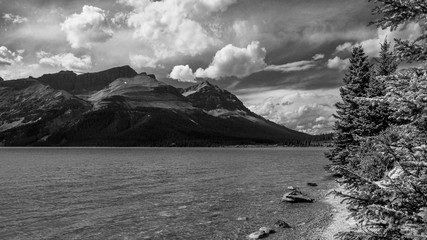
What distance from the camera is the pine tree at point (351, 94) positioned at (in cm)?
4228

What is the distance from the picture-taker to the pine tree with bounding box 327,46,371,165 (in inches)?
1665

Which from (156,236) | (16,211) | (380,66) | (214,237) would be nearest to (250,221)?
(214,237)

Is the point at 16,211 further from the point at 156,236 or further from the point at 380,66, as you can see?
the point at 380,66

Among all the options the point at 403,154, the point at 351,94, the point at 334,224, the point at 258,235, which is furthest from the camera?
the point at 351,94

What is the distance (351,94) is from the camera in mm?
42125

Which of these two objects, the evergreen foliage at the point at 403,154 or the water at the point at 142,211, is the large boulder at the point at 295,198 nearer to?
the water at the point at 142,211

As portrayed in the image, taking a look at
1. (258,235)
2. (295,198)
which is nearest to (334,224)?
(258,235)

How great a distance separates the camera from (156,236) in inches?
986

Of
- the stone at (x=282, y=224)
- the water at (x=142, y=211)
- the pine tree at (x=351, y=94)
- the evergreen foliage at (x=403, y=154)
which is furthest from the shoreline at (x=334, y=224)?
the evergreen foliage at (x=403, y=154)

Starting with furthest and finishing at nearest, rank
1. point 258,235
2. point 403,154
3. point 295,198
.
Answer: point 295,198
point 258,235
point 403,154

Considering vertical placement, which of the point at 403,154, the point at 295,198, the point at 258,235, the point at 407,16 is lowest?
the point at 258,235

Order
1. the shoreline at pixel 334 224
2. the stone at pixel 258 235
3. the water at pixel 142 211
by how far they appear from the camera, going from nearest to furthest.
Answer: the shoreline at pixel 334 224
the stone at pixel 258 235
the water at pixel 142 211

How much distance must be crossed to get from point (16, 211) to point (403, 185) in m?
36.6

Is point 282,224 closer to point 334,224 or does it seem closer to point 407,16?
point 334,224
